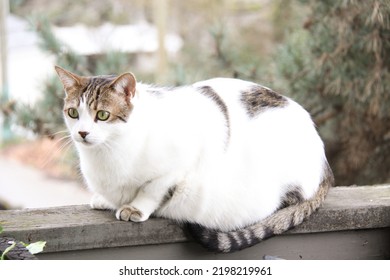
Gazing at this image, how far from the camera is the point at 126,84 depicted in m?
1.61

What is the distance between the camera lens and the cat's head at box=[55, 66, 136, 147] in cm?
159

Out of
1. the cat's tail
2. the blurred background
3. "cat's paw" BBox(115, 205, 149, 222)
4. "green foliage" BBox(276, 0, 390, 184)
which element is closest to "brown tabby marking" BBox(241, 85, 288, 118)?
the cat's tail

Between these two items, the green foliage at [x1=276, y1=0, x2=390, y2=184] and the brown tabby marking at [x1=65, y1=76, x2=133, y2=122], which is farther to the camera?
the green foliage at [x1=276, y1=0, x2=390, y2=184]

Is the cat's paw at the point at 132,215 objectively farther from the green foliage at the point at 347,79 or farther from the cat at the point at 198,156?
the green foliage at the point at 347,79

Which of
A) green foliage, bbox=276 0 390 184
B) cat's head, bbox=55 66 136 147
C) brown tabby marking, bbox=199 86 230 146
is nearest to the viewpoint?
cat's head, bbox=55 66 136 147

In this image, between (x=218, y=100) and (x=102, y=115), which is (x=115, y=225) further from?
(x=218, y=100)

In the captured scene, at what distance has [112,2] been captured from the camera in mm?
8961

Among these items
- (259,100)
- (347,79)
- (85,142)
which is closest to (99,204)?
(85,142)

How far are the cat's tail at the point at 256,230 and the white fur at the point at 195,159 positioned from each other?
0.03m

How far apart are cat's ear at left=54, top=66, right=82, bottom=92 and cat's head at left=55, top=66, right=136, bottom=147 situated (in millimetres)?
30

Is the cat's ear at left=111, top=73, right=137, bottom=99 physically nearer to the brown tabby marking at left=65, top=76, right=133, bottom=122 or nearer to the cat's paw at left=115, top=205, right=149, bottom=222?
the brown tabby marking at left=65, top=76, right=133, bottom=122

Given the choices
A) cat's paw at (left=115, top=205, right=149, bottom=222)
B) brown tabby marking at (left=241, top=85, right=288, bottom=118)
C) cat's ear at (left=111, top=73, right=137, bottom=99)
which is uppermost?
cat's ear at (left=111, top=73, right=137, bottom=99)

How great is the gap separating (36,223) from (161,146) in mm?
380
